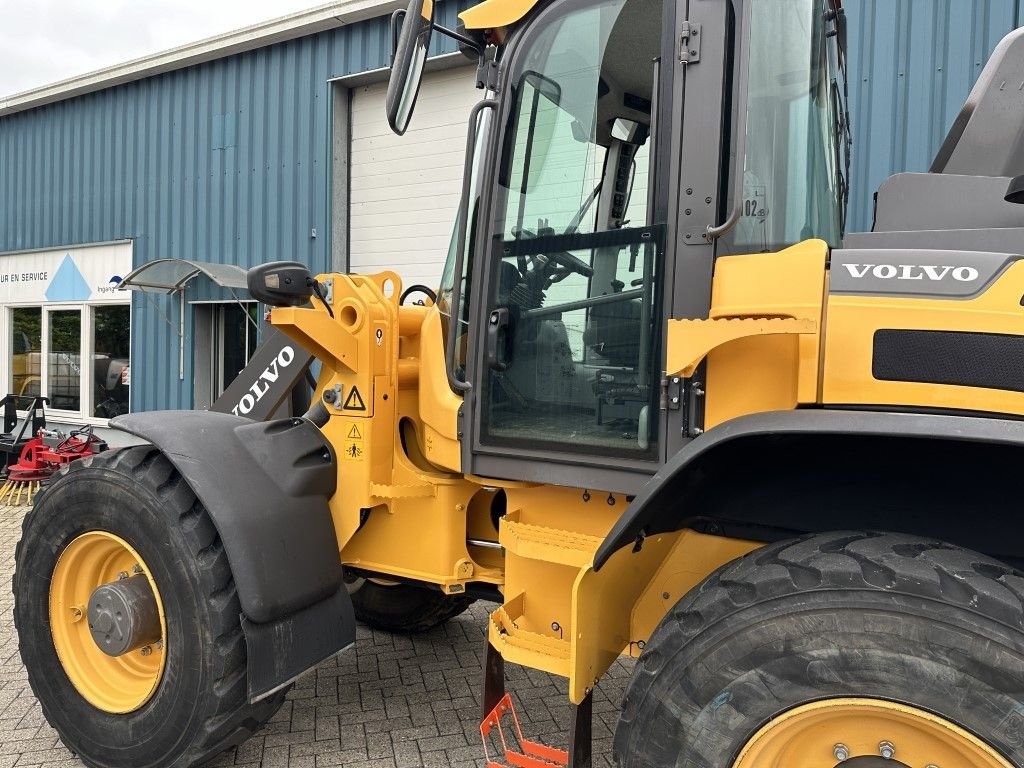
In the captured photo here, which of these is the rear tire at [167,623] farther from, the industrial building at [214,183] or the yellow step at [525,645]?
the industrial building at [214,183]

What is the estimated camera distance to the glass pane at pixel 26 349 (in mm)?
12258

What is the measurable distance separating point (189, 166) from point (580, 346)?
919cm

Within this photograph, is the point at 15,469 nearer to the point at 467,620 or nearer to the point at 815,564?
the point at 467,620

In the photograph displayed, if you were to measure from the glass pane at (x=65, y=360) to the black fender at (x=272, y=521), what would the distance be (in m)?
9.87

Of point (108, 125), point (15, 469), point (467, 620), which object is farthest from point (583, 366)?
point (108, 125)

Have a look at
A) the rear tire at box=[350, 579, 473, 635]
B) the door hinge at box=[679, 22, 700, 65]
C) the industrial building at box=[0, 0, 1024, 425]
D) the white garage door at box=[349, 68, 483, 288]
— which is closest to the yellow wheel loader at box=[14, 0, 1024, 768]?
the door hinge at box=[679, 22, 700, 65]

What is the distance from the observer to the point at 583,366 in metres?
2.37

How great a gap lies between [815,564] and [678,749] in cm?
56

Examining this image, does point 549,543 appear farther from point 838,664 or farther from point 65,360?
point 65,360

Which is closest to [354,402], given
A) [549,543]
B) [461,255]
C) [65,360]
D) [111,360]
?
[461,255]

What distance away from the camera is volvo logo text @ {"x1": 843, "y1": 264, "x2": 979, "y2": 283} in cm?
186

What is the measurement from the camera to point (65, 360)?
465 inches

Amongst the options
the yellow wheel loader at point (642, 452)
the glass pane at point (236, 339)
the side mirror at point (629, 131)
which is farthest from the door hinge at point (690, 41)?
the glass pane at point (236, 339)

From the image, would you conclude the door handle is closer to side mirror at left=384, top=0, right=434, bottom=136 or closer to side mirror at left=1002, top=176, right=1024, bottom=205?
side mirror at left=384, top=0, right=434, bottom=136
